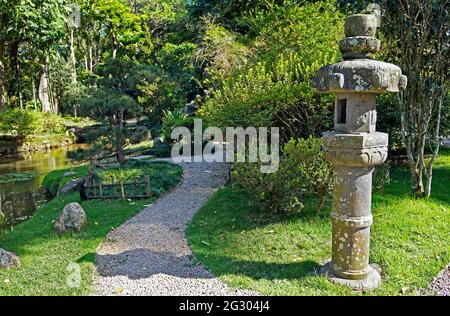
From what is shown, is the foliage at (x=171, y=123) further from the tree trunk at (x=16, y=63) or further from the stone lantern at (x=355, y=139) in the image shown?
the tree trunk at (x=16, y=63)

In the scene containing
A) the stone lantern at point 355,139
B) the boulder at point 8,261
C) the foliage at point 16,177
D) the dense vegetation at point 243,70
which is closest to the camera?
the stone lantern at point 355,139

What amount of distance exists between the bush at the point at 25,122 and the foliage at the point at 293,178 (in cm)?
2000

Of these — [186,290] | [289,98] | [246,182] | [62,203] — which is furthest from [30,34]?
[186,290]

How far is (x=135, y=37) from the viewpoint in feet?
86.6

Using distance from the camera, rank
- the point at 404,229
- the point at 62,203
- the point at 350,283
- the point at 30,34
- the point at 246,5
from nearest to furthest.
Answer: the point at 350,283 < the point at 404,229 < the point at 62,203 < the point at 246,5 < the point at 30,34

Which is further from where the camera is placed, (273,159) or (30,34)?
(30,34)

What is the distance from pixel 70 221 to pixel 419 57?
7255 millimetres

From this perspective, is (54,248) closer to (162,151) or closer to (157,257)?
(157,257)

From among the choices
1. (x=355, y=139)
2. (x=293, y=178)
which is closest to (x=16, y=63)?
(x=293, y=178)

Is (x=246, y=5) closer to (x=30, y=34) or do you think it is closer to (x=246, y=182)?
(x=246, y=182)

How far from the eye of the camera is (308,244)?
5.79 metres

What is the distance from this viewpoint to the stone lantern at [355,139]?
13.5 ft

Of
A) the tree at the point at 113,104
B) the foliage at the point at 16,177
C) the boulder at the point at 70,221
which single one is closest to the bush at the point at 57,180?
the tree at the point at 113,104

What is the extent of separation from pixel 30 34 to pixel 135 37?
8653mm
